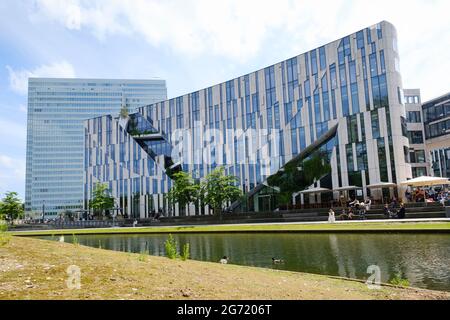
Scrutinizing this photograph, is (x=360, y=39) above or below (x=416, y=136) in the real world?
above

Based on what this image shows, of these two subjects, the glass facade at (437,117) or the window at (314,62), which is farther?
the glass facade at (437,117)

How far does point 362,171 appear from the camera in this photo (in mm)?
46438

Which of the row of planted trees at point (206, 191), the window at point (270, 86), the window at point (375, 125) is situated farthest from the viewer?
the window at point (270, 86)

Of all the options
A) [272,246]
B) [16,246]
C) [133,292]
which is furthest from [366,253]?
[16,246]

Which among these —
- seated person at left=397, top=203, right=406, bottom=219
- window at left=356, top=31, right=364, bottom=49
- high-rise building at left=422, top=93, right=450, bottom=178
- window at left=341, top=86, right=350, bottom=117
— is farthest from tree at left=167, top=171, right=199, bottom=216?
high-rise building at left=422, top=93, right=450, bottom=178

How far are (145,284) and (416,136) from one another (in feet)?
227

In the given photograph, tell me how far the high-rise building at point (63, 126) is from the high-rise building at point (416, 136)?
419ft

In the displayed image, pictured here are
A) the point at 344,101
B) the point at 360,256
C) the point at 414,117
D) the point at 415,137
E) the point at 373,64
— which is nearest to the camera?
the point at 360,256

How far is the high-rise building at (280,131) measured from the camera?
46.0 meters

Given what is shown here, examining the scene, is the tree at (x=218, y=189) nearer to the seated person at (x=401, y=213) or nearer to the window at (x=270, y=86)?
the window at (x=270, y=86)

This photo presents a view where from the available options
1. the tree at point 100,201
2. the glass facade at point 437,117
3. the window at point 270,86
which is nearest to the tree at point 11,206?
the tree at point 100,201

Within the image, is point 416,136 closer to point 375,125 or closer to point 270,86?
point 375,125

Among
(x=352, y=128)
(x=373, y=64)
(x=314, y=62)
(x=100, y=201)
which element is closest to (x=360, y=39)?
(x=373, y=64)

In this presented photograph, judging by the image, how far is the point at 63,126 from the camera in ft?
558
